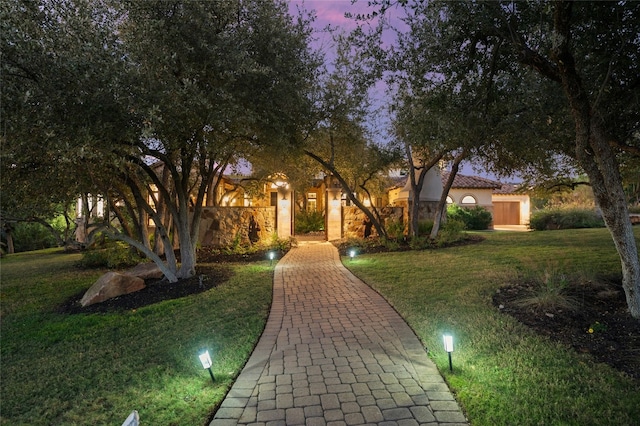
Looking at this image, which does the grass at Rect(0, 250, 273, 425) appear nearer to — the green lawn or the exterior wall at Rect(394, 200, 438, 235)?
the green lawn

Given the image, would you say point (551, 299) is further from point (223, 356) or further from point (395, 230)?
point (395, 230)

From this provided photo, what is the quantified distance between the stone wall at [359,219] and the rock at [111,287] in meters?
11.1

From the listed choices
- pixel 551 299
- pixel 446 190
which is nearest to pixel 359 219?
pixel 446 190

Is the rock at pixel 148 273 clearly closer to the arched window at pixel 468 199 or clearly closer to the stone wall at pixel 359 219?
the stone wall at pixel 359 219

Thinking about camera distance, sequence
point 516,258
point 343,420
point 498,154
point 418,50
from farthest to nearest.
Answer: point 498,154 < point 516,258 < point 418,50 < point 343,420

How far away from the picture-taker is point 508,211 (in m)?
32.0

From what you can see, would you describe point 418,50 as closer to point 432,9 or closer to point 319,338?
point 432,9

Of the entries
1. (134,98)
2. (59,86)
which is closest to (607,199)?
(134,98)

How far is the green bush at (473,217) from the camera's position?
76.0 feet

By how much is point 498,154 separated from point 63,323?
1289 centimetres

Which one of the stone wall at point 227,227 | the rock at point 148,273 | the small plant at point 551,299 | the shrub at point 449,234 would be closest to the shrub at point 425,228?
the shrub at point 449,234

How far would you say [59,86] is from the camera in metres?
5.59

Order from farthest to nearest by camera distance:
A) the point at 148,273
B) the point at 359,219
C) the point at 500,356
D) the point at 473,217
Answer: the point at 473,217, the point at 359,219, the point at 148,273, the point at 500,356

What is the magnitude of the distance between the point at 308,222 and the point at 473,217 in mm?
10336
